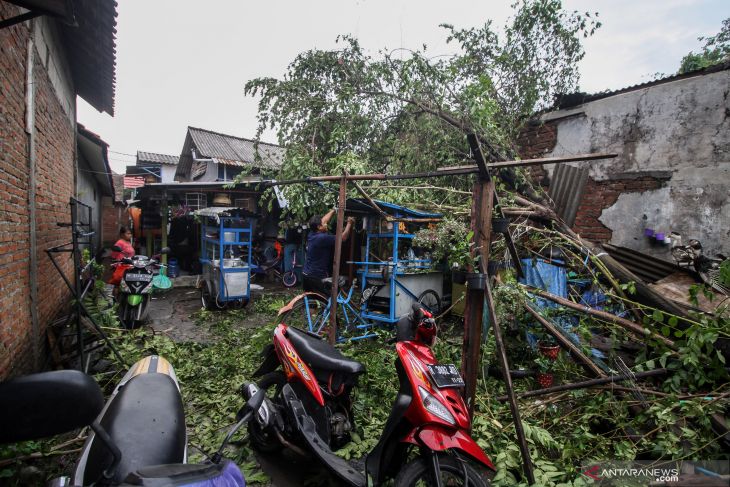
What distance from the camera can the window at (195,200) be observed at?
503 inches

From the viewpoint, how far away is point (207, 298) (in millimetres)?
8539

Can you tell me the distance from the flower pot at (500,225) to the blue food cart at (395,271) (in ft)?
8.62

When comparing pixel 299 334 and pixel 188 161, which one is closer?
pixel 299 334

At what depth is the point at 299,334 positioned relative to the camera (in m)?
3.44

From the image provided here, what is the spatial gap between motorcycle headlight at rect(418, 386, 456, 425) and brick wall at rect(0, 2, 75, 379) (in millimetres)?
3349

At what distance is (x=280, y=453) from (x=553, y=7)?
9.28 metres

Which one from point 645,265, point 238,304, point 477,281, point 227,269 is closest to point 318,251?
point 227,269

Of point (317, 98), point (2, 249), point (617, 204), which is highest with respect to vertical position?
point (317, 98)

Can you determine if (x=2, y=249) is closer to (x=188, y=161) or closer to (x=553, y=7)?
(x=553, y=7)

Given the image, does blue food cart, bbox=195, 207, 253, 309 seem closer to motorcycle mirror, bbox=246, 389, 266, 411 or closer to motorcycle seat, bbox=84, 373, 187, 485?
motorcycle seat, bbox=84, 373, 187, 485

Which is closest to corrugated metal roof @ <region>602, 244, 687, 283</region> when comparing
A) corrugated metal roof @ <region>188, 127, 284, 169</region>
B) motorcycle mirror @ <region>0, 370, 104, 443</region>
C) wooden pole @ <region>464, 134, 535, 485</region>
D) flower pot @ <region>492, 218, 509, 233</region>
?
flower pot @ <region>492, 218, 509, 233</region>

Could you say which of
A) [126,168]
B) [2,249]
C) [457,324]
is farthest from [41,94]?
[126,168]

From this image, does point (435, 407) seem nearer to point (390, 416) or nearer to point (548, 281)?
point (390, 416)

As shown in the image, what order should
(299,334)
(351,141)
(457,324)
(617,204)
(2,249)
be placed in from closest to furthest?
(2,249)
(299,334)
(617,204)
(457,324)
(351,141)
